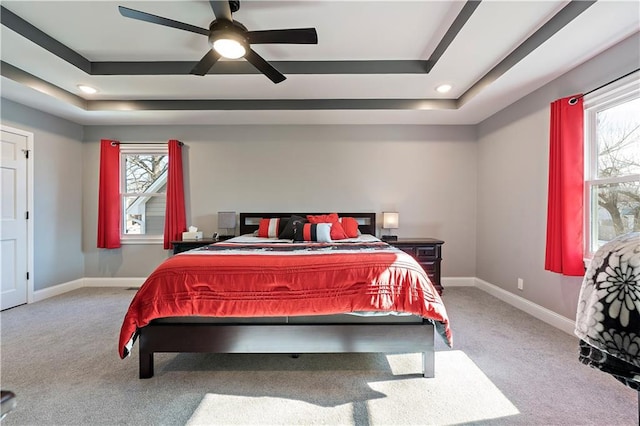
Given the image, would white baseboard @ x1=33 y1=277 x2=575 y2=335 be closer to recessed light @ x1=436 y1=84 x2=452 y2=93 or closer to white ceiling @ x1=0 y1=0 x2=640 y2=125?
white ceiling @ x1=0 y1=0 x2=640 y2=125

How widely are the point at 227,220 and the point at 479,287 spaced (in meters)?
3.85

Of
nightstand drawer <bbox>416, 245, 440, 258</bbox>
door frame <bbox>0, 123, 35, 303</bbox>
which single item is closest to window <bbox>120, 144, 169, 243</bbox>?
door frame <bbox>0, 123, 35, 303</bbox>

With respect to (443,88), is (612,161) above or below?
below

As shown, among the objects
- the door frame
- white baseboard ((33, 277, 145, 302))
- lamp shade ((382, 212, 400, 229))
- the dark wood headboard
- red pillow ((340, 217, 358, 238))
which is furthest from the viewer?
the dark wood headboard

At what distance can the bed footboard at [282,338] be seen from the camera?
6.29ft

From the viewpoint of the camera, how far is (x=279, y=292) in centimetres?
190

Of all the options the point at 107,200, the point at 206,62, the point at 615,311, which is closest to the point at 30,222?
the point at 107,200

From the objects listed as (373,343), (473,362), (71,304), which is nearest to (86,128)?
(71,304)

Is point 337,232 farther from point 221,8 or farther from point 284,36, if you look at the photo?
point 221,8

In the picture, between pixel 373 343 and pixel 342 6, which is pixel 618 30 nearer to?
pixel 342 6

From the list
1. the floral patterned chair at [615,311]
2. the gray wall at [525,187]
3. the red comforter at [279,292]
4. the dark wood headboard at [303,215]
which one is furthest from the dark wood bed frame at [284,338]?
the dark wood headboard at [303,215]

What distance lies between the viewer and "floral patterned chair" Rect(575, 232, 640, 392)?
0.72m

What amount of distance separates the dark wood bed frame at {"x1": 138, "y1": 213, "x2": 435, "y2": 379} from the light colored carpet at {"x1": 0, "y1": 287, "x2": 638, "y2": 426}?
22 cm

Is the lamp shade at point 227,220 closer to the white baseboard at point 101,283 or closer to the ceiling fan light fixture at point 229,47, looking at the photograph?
the white baseboard at point 101,283
